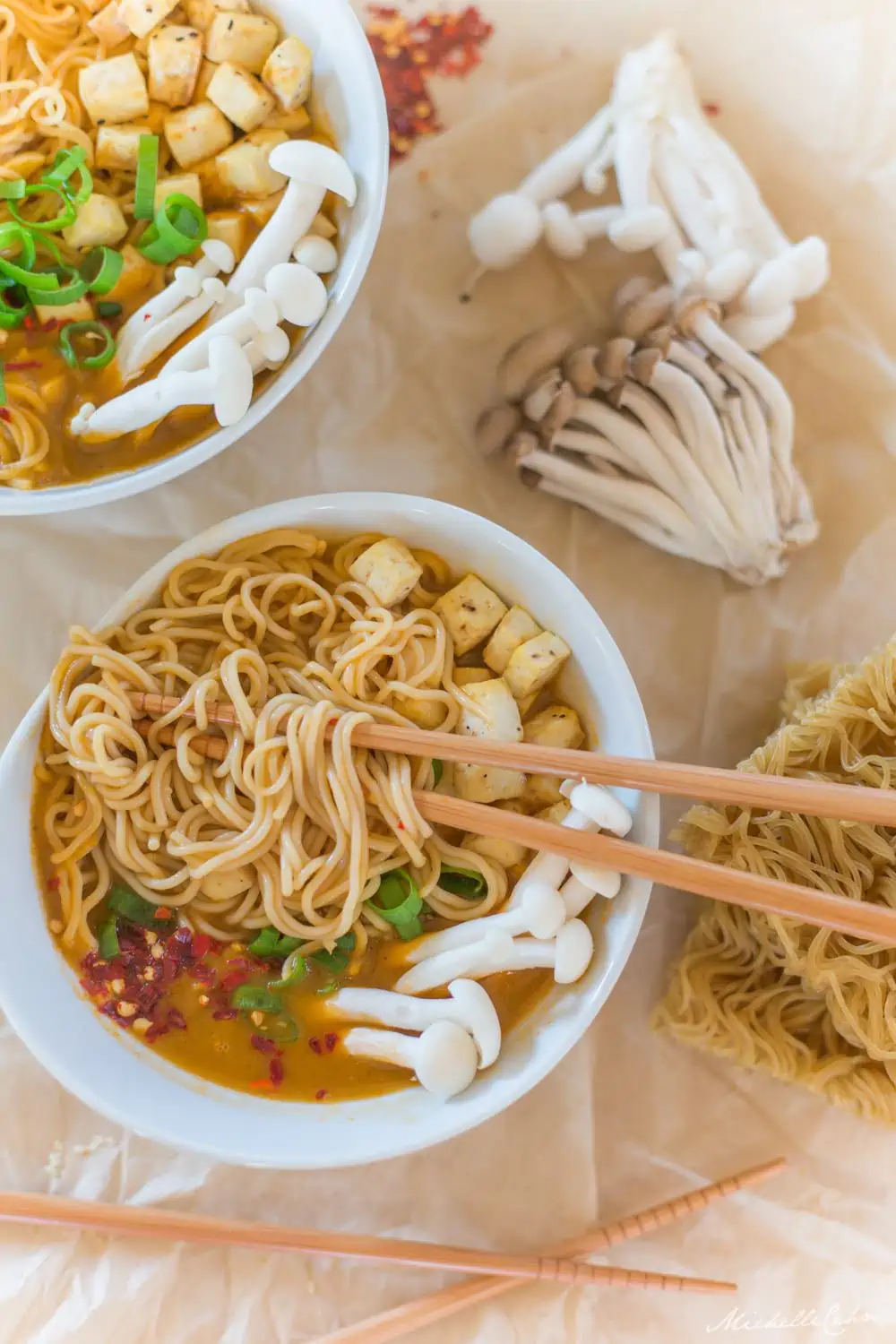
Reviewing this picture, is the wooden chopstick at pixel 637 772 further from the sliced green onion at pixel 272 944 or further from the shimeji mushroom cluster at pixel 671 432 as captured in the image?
the shimeji mushroom cluster at pixel 671 432

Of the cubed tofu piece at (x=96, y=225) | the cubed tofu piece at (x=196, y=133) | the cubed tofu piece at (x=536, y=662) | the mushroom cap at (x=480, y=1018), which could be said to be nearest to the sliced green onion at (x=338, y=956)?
the mushroom cap at (x=480, y=1018)

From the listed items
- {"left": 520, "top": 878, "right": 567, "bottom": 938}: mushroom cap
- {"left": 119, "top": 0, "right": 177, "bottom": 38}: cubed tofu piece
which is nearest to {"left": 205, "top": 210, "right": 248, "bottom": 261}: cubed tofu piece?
{"left": 119, "top": 0, "right": 177, "bottom": 38}: cubed tofu piece

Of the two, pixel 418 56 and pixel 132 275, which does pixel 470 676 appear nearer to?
pixel 132 275

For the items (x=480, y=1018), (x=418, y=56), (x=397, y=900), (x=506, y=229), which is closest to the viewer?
(x=480, y=1018)

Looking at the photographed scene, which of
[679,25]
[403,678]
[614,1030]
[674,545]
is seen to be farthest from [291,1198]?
[679,25]

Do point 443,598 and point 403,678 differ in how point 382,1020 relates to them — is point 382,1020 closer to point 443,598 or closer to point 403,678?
point 403,678

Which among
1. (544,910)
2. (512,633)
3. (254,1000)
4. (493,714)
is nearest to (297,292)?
(512,633)

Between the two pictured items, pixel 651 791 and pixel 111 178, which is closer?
pixel 651 791

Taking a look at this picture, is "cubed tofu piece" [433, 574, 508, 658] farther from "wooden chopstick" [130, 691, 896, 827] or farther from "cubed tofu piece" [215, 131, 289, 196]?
"cubed tofu piece" [215, 131, 289, 196]
